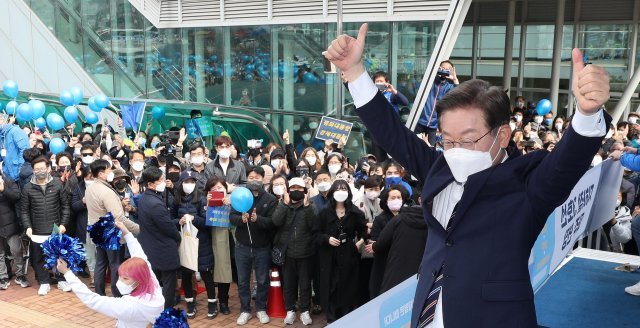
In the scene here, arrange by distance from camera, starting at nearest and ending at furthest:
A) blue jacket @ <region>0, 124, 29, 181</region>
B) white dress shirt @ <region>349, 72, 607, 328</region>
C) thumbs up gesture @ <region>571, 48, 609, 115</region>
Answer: thumbs up gesture @ <region>571, 48, 609, 115</region> → white dress shirt @ <region>349, 72, 607, 328</region> → blue jacket @ <region>0, 124, 29, 181</region>

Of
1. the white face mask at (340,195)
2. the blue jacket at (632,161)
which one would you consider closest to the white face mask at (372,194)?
the white face mask at (340,195)

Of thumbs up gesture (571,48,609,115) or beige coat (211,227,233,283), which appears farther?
beige coat (211,227,233,283)

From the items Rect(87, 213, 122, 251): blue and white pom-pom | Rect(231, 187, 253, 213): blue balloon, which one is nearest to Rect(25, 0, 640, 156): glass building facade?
Rect(231, 187, 253, 213): blue balloon

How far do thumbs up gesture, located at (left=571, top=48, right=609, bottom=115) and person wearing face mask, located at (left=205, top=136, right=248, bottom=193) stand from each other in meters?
6.85

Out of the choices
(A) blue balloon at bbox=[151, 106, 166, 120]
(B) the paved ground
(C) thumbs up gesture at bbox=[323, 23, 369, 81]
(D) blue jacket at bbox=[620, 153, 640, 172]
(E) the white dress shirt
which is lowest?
(B) the paved ground

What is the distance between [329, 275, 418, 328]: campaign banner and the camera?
2.93m

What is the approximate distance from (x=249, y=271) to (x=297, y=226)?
84 centimetres

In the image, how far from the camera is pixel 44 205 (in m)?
7.90

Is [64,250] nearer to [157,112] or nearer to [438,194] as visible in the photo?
[438,194]

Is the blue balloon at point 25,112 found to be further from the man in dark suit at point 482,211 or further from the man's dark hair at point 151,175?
the man in dark suit at point 482,211

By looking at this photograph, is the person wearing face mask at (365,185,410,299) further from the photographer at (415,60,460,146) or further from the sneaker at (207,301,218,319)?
the photographer at (415,60,460,146)

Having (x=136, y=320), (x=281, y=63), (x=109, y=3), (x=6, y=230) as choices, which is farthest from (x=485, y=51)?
(x=136, y=320)

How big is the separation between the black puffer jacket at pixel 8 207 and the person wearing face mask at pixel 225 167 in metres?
2.40

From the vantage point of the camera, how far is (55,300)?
7.88 m
